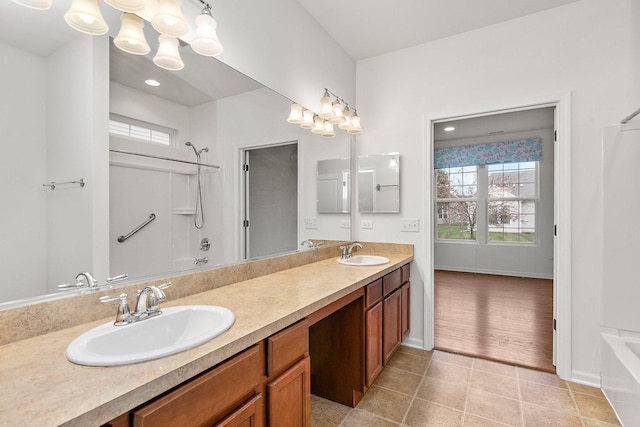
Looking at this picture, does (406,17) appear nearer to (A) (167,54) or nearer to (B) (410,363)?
(A) (167,54)

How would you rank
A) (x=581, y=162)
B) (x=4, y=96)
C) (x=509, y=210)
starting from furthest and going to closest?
(x=509, y=210) → (x=581, y=162) → (x=4, y=96)

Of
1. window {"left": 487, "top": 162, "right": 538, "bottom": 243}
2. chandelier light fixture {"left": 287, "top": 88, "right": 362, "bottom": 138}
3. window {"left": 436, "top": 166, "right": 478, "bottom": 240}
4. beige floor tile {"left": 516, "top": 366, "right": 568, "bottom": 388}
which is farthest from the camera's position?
window {"left": 436, "top": 166, "right": 478, "bottom": 240}

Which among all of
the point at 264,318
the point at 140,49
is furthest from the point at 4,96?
the point at 264,318

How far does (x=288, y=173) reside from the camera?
2381 mm

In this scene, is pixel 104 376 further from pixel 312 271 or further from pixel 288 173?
pixel 288 173

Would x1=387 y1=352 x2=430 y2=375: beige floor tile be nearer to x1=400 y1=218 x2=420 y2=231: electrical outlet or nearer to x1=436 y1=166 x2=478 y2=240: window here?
x1=400 y1=218 x2=420 y2=231: electrical outlet

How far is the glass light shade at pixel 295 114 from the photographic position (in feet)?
7.52

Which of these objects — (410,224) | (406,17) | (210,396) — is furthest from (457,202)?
(210,396)

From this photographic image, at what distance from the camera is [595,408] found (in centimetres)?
194

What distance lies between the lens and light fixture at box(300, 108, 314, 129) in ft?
7.93

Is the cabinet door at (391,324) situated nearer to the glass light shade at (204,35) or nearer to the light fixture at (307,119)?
the light fixture at (307,119)

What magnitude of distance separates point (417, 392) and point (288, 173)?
5.90 ft

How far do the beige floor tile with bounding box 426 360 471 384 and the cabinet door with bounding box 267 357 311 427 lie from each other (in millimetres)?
1379

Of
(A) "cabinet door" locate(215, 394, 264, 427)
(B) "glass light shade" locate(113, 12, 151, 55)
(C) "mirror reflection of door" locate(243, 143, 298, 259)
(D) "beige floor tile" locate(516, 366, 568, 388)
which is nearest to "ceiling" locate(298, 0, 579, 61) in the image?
(C) "mirror reflection of door" locate(243, 143, 298, 259)
